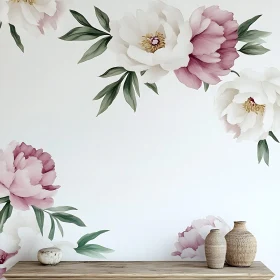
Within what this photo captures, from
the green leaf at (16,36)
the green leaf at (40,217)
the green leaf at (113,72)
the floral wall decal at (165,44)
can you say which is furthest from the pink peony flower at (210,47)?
the green leaf at (40,217)

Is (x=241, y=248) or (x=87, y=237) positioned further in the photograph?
(x=87, y=237)

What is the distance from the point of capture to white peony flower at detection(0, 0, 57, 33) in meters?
2.26

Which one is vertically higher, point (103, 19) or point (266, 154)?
point (103, 19)

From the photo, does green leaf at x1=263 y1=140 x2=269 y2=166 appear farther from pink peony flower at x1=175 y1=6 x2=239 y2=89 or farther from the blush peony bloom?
the blush peony bloom

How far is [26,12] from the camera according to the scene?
2.26 metres

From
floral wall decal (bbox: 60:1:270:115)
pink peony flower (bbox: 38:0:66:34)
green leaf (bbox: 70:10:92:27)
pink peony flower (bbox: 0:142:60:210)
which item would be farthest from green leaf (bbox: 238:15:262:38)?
pink peony flower (bbox: 0:142:60:210)

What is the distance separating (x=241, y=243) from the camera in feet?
6.80

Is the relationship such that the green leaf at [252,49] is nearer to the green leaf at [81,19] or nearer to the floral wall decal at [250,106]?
the floral wall decal at [250,106]

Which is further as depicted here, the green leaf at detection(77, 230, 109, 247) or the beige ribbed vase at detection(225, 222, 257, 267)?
the green leaf at detection(77, 230, 109, 247)

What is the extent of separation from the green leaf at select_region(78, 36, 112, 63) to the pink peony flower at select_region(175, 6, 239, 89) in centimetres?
33

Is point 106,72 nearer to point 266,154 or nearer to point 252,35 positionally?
Answer: point 252,35

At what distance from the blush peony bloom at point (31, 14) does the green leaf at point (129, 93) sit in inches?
15.7

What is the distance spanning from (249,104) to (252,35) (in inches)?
11.8

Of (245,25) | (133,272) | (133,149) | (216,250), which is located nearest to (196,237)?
(216,250)
